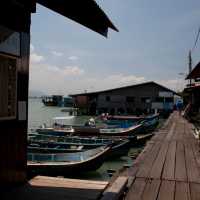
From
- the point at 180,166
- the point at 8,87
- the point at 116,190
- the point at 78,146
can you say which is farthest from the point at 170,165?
the point at 78,146

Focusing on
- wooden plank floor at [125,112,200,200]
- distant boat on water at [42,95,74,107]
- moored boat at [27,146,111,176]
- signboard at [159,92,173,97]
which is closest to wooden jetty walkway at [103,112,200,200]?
wooden plank floor at [125,112,200,200]

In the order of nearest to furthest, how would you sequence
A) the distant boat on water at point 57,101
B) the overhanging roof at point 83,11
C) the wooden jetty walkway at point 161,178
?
1. the overhanging roof at point 83,11
2. the wooden jetty walkway at point 161,178
3. the distant boat on water at point 57,101

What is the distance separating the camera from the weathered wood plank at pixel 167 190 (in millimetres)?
5109

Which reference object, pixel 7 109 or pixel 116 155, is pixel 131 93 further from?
pixel 7 109

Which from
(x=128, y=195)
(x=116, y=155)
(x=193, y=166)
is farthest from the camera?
(x=116, y=155)

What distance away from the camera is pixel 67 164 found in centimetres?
1123

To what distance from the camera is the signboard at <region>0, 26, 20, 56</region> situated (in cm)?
457

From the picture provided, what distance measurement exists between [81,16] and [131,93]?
152 feet

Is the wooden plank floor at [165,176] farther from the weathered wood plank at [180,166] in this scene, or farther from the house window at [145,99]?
the house window at [145,99]

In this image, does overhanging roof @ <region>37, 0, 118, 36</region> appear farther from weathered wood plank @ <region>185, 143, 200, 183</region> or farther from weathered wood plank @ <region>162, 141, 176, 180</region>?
weathered wood plank @ <region>185, 143, 200, 183</region>

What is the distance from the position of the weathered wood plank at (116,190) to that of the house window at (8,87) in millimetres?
1899

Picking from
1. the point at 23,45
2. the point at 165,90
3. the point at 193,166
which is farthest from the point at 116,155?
the point at 165,90

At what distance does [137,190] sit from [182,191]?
2.59ft

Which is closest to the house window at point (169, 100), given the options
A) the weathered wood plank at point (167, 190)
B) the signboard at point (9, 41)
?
the weathered wood plank at point (167, 190)
